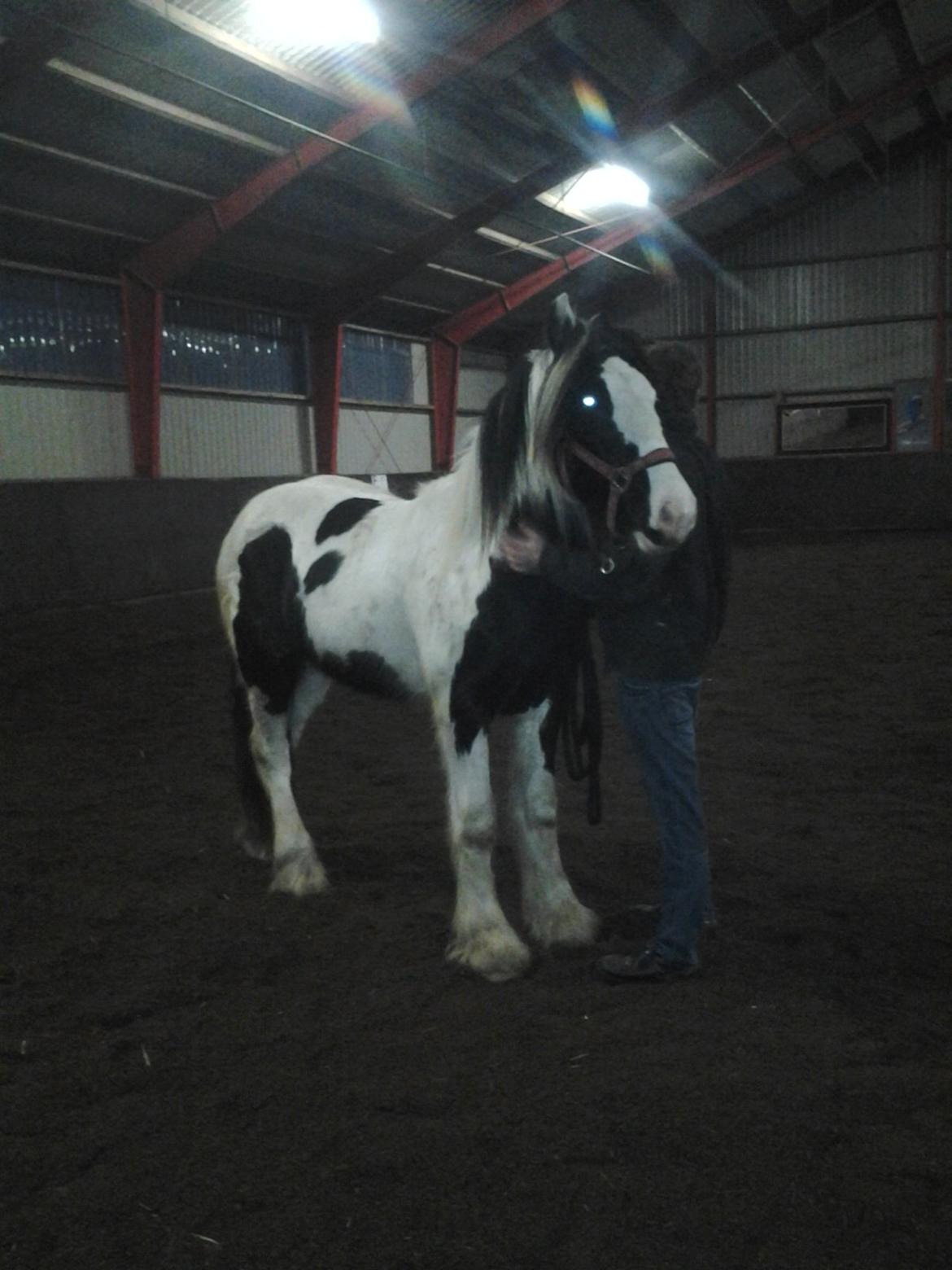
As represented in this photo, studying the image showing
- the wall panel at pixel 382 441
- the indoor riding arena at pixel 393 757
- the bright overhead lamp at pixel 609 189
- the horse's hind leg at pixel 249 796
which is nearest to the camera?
the indoor riding arena at pixel 393 757

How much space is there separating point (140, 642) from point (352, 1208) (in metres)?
7.62

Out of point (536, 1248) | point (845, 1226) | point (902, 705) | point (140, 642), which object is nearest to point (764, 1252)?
point (845, 1226)

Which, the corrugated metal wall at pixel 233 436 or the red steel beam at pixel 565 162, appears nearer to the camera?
the red steel beam at pixel 565 162

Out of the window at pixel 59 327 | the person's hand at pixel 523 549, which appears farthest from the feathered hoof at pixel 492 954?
the window at pixel 59 327

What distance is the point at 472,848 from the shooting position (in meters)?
3.10

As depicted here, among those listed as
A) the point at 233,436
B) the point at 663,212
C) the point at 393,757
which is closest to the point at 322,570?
the point at 393,757

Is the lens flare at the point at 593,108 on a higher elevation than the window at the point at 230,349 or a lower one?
higher

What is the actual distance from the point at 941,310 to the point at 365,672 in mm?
19629

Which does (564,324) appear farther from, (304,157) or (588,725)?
(304,157)

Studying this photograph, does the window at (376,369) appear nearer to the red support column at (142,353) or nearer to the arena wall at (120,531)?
the arena wall at (120,531)

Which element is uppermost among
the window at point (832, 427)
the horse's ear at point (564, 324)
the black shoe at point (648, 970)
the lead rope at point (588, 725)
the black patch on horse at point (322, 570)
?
the window at point (832, 427)

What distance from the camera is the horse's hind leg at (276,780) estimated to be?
12.4ft

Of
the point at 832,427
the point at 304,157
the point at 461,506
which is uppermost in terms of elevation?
the point at 304,157

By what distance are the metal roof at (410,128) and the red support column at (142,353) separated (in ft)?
0.85
